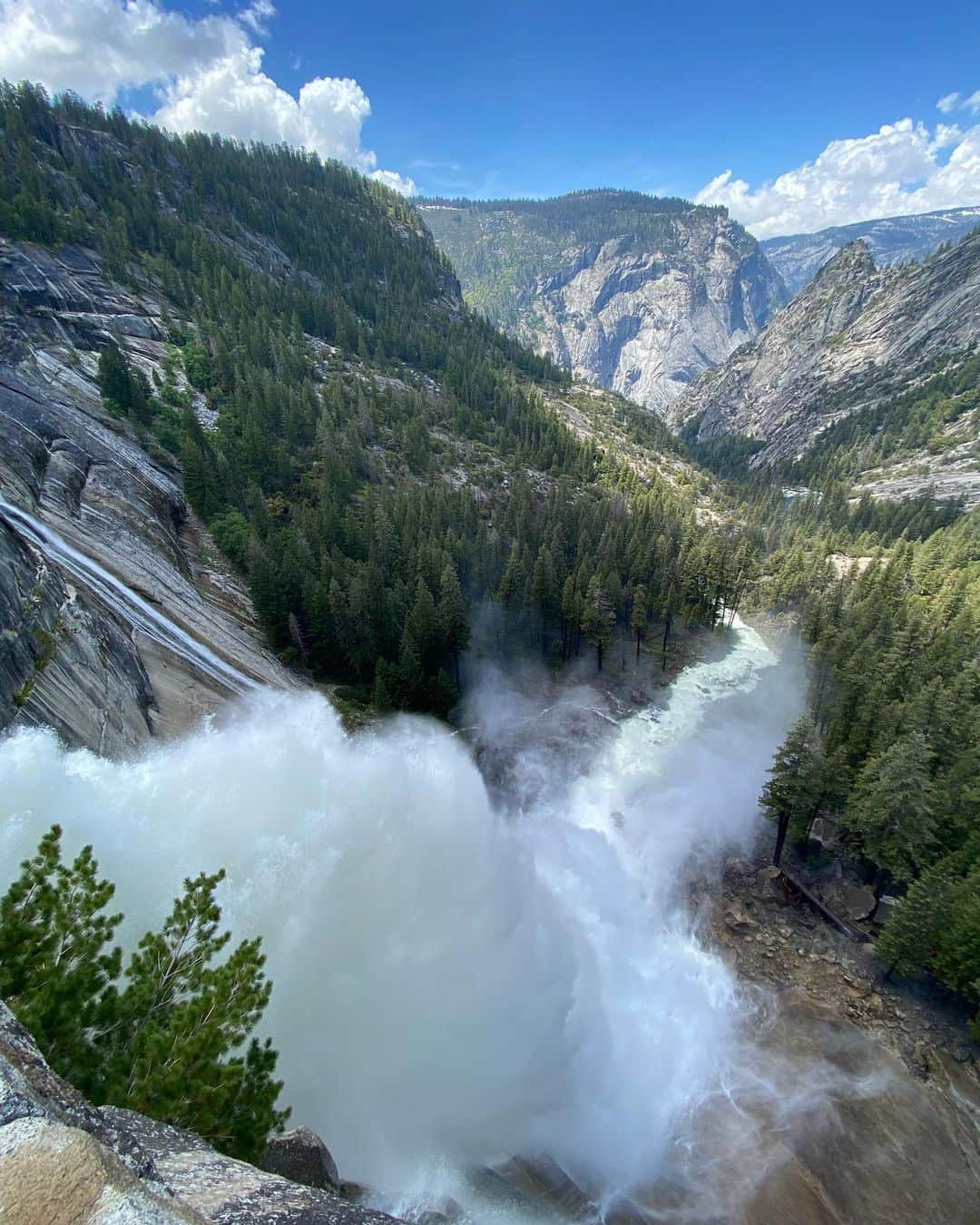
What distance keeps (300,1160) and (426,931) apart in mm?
12851

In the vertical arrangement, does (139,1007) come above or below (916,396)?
below

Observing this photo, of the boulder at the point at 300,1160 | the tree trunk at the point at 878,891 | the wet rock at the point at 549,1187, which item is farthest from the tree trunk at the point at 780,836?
the boulder at the point at 300,1160

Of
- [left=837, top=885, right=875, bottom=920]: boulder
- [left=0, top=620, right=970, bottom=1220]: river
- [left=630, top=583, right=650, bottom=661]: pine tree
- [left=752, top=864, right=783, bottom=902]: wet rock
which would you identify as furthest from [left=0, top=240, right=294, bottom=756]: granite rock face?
[left=837, top=885, right=875, bottom=920]: boulder

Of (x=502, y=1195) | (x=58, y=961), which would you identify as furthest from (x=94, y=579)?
A: (x=502, y=1195)

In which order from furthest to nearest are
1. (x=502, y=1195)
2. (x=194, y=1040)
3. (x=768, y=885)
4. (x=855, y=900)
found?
(x=768, y=885), (x=855, y=900), (x=502, y=1195), (x=194, y=1040)

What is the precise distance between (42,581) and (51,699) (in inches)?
273

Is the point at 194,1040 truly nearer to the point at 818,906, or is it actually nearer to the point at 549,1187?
the point at 549,1187

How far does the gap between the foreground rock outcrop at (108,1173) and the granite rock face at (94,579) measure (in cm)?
1856

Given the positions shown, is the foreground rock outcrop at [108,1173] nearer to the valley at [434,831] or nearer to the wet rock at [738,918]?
the valley at [434,831]

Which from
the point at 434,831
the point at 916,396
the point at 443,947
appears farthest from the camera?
the point at 916,396

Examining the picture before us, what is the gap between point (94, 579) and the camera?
→ 3164cm

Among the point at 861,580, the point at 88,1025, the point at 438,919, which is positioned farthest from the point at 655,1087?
the point at 861,580

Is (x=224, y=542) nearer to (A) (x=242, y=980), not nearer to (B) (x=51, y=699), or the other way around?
(B) (x=51, y=699)

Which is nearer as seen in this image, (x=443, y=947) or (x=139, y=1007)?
(x=139, y=1007)
